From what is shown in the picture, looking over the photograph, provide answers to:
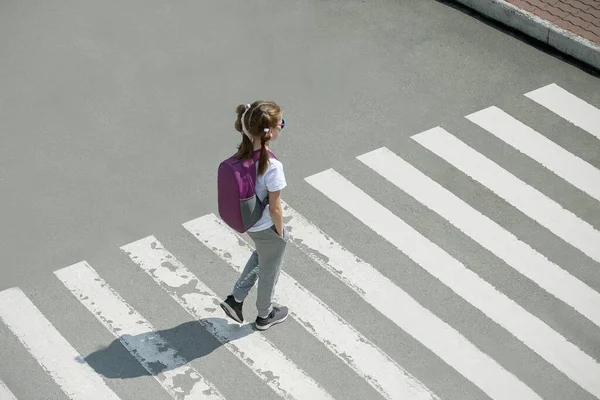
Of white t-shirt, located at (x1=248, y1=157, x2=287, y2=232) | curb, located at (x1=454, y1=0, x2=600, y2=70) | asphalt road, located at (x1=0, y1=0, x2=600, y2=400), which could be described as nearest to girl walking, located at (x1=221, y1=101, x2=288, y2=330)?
white t-shirt, located at (x1=248, y1=157, x2=287, y2=232)

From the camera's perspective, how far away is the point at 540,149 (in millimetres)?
11273

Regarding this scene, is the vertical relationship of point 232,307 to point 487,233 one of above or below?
above

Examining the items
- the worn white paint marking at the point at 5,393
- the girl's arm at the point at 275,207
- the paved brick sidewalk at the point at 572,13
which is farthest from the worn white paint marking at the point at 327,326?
the paved brick sidewalk at the point at 572,13

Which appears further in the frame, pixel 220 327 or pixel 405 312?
pixel 405 312

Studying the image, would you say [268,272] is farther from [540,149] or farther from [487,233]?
[540,149]

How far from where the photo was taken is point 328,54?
12727 millimetres

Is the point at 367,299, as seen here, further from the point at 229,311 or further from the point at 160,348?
the point at 160,348

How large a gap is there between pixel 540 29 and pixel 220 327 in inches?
236

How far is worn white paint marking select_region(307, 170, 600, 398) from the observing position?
876cm

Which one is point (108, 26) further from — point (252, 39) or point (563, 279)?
point (563, 279)

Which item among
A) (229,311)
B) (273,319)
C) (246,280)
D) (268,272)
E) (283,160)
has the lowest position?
(273,319)

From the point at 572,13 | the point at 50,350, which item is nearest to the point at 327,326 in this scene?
the point at 50,350

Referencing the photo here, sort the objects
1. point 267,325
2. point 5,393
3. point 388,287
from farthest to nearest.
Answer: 1. point 388,287
2. point 267,325
3. point 5,393

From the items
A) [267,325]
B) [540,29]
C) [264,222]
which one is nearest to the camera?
[264,222]
